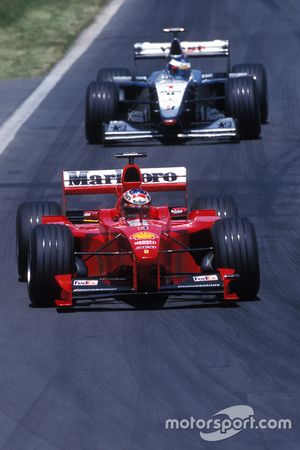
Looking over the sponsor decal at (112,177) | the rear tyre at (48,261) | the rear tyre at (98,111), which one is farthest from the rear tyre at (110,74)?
the rear tyre at (48,261)

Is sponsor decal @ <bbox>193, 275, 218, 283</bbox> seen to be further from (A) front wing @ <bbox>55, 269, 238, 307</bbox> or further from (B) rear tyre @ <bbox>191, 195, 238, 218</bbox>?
(B) rear tyre @ <bbox>191, 195, 238, 218</bbox>

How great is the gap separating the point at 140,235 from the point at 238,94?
11583mm

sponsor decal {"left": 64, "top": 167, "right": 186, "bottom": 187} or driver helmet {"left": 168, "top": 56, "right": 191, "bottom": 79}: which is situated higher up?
sponsor decal {"left": 64, "top": 167, "right": 186, "bottom": 187}

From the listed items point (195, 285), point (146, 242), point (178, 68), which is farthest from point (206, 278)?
point (178, 68)

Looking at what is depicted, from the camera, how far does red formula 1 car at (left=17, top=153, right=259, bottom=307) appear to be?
15.7 meters

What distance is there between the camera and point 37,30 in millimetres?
40438

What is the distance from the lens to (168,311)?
15719mm

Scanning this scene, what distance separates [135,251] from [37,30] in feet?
83.9

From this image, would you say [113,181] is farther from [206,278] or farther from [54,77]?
[54,77]

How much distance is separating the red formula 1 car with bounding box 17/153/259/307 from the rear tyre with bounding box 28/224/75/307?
0.04 feet

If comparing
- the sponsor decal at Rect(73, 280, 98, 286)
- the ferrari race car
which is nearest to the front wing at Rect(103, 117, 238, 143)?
the ferrari race car

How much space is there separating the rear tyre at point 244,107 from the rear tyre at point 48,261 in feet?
38.1

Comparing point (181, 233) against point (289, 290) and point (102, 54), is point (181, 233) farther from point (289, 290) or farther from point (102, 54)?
point (102, 54)

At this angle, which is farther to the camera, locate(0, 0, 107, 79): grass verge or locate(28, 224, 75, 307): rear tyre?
locate(0, 0, 107, 79): grass verge
